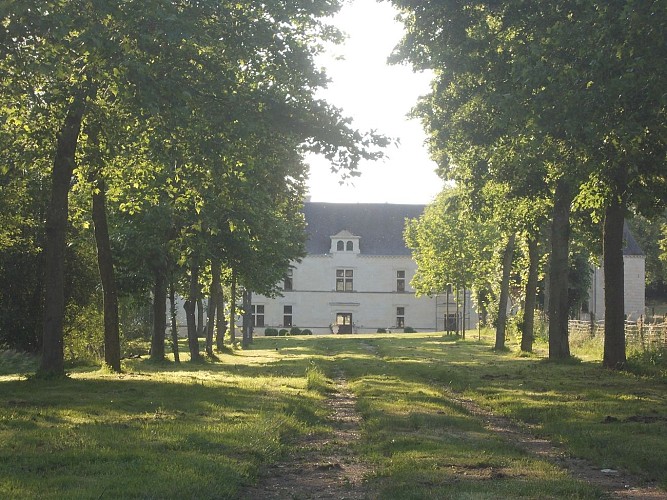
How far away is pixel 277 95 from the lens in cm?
1833

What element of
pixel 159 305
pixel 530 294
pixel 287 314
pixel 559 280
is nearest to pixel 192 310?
pixel 159 305

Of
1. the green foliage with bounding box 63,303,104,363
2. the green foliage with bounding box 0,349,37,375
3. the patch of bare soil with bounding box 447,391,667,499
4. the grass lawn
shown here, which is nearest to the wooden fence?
the grass lawn

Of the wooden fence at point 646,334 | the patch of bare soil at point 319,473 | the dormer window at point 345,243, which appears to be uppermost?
the dormer window at point 345,243

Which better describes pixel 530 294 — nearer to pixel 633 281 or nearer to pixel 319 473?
pixel 319 473

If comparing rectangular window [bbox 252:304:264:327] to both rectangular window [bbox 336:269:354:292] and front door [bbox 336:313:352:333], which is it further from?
rectangular window [bbox 336:269:354:292]

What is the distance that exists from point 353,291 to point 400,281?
18.3ft

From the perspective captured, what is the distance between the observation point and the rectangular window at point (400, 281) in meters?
101

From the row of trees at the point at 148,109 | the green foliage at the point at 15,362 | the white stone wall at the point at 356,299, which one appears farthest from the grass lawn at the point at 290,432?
the white stone wall at the point at 356,299

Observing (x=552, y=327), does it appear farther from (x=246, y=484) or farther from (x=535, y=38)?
(x=246, y=484)

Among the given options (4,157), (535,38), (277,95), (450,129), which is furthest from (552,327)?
(4,157)

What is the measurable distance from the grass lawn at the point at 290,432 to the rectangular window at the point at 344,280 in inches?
3063

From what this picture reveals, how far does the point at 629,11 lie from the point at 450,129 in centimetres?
1114

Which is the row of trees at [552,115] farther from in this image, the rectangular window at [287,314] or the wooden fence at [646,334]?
the rectangular window at [287,314]

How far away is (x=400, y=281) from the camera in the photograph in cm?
10112
